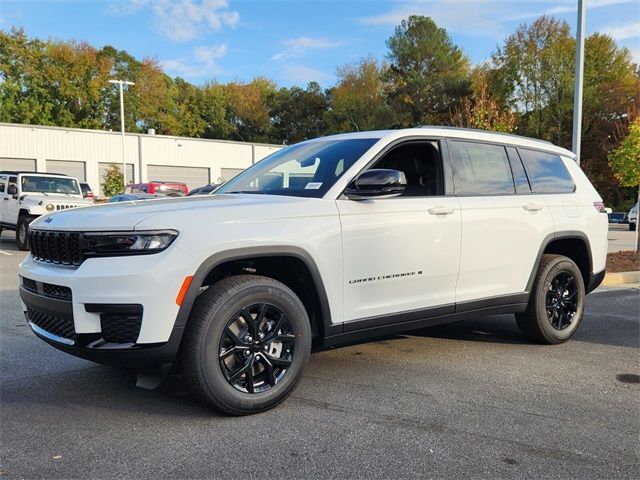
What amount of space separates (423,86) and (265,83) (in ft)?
84.2

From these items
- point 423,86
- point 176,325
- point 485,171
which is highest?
point 423,86

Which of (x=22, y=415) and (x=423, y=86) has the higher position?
(x=423, y=86)

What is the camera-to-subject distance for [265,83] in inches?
2753

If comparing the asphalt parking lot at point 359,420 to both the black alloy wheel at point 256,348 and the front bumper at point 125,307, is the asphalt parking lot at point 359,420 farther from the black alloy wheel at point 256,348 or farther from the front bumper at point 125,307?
the front bumper at point 125,307

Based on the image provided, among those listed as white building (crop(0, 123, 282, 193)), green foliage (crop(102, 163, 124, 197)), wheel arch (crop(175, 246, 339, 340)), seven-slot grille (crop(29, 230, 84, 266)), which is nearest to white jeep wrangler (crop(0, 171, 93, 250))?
seven-slot grille (crop(29, 230, 84, 266))

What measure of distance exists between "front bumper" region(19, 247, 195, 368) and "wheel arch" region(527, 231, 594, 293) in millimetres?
3360

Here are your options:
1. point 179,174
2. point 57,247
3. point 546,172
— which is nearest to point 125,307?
point 57,247

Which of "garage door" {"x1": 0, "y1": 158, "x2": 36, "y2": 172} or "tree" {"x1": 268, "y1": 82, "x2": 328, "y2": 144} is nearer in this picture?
"garage door" {"x1": 0, "y1": 158, "x2": 36, "y2": 172}

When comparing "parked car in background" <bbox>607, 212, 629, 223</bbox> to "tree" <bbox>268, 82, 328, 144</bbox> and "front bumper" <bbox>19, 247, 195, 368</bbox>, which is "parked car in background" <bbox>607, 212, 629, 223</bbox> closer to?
"front bumper" <bbox>19, 247, 195, 368</bbox>

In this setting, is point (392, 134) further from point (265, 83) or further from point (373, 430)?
point (265, 83)

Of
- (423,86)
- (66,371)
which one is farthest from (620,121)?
(66,371)

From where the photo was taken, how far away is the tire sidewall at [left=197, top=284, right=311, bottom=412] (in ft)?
10.9

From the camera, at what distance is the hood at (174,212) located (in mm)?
3234

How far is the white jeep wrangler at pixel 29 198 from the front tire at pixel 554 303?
10.8 meters
